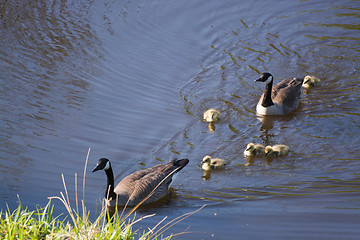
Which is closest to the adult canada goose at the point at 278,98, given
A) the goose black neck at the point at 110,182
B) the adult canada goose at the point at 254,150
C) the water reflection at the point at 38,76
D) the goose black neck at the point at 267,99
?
the goose black neck at the point at 267,99

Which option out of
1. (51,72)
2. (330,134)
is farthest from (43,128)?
(330,134)

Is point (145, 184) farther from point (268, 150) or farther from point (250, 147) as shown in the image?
point (268, 150)

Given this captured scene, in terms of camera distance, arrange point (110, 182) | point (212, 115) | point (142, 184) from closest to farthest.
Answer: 1. point (110, 182)
2. point (142, 184)
3. point (212, 115)

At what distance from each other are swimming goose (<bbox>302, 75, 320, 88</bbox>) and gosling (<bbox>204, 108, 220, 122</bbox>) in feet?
7.72

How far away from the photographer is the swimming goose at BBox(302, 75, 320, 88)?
480 inches

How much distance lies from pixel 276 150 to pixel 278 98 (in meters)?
2.30

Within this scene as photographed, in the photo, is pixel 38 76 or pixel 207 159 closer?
pixel 207 159

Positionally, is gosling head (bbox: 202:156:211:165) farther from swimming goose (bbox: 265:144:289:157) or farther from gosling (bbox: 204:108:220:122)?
gosling (bbox: 204:108:220:122)

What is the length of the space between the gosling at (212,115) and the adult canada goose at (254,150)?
131 cm

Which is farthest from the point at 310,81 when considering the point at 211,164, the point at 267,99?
the point at 211,164

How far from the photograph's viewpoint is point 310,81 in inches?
481

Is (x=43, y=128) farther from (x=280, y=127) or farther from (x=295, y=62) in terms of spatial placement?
(x=295, y=62)

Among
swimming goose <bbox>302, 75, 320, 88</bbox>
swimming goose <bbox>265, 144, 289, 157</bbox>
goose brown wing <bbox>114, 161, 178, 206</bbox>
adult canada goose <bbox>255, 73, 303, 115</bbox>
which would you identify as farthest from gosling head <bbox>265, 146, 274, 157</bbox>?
swimming goose <bbox>302, 75, 320, 88</bbox>

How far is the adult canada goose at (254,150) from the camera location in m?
9.81
